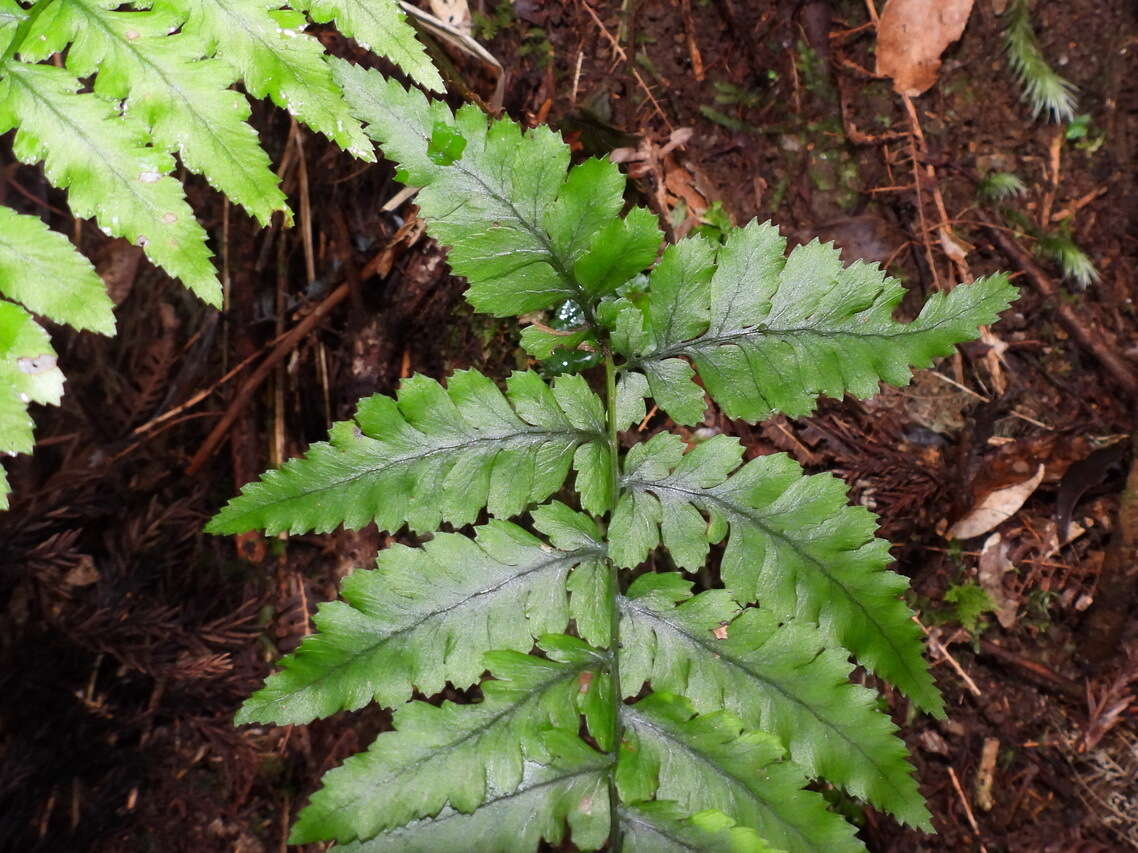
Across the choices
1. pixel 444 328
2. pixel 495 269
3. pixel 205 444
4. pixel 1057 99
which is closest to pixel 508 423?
pixel 495 269

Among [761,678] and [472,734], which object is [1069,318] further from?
[472,734]

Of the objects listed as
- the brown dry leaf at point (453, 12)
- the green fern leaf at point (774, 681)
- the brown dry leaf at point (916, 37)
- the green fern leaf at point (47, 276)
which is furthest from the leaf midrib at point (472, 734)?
the brown dry leaf at point (916, 37)

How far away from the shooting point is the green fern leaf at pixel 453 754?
66.3 inches

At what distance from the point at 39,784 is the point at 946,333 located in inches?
135

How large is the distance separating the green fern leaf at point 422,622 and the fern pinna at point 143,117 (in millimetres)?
744

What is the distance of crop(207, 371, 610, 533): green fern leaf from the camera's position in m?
1.87

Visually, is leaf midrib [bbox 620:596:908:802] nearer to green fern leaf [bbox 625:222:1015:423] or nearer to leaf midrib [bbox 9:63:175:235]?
green fern leaf [bbox 625:222:1015:423]

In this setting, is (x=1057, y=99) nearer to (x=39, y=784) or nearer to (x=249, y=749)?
(x=249, y=749)

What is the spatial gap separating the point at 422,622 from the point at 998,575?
205 cm

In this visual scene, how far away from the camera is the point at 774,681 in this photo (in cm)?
184

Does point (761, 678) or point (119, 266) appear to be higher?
point (119, 266)

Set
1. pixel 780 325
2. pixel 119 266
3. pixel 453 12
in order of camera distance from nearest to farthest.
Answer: pixel 780 325 < pixel 453 12 < pixel 119 266

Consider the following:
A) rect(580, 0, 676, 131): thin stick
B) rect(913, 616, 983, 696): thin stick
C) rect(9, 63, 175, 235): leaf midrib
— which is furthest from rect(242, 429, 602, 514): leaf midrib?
rect(913, 616, 983, 696): thin stick

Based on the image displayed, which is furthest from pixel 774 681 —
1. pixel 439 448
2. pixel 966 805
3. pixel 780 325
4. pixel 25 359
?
pixel 25 359
